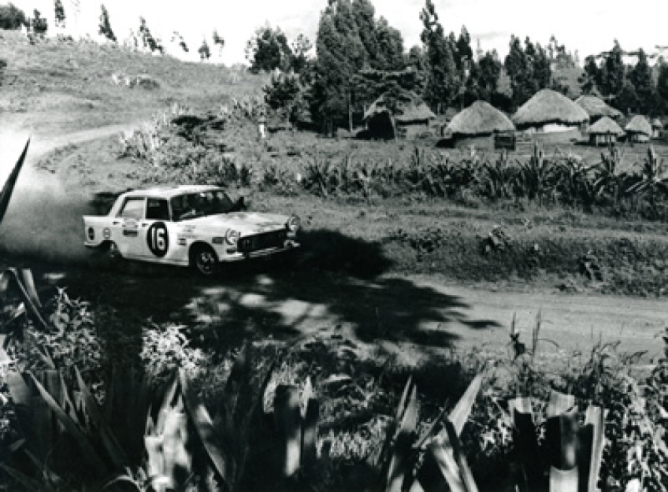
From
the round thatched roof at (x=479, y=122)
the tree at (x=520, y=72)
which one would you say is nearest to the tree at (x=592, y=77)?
the tree at (x=520, y=72)

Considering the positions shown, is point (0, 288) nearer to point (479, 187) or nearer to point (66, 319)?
point (66, 319)

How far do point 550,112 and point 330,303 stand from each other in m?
26.3

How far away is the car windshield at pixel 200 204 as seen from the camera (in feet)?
29.5

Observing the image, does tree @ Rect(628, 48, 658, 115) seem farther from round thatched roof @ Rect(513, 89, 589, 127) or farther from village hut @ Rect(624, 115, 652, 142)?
round thatched roof @ Rect(513, 89, 589, 127)

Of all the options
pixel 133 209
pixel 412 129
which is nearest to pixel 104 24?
pixel 412 129

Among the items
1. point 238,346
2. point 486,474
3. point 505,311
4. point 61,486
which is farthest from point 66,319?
point 505,311

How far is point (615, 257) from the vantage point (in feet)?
32.7

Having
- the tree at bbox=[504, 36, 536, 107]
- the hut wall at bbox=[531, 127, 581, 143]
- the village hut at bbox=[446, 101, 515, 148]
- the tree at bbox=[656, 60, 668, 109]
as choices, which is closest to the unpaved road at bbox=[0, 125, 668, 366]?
the village hut at bbox=[446, 101, 515, 148]

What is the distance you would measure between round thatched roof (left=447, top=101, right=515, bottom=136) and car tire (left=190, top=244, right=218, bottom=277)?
1867cm

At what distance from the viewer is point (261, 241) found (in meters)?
9.03

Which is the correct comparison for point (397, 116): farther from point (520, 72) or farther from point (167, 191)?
point (520, 72)

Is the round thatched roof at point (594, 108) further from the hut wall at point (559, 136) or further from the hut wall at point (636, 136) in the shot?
the hut wall at point (559, 136)

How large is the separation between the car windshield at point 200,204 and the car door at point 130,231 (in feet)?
1.59

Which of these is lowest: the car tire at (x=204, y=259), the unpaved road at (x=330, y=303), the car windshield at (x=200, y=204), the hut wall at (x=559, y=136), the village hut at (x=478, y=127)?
the unpaved road at (x=330, y=303)
